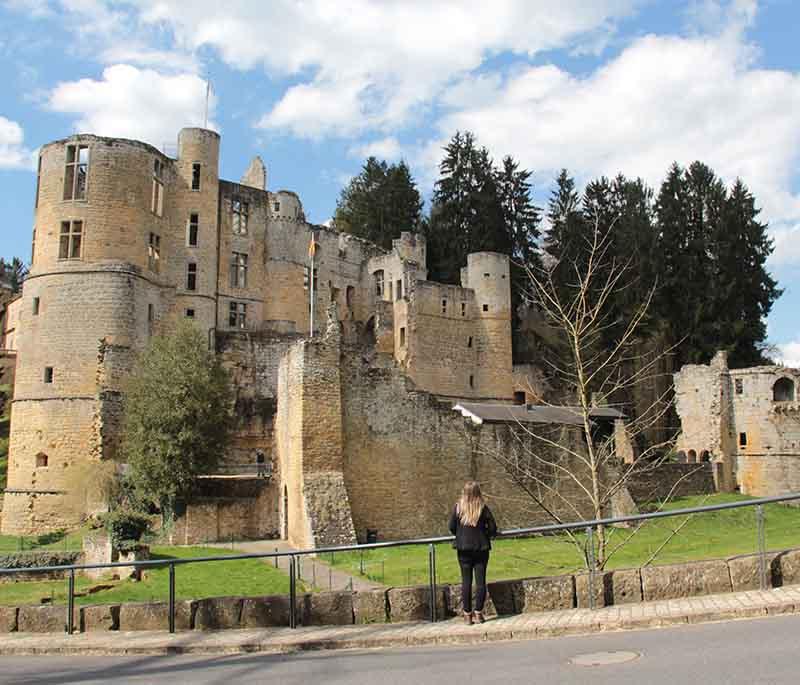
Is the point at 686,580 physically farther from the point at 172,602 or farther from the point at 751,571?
the point at 172,602

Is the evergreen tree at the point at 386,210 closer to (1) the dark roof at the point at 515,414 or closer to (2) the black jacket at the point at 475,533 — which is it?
(1) the dark roof at the point at 515,414

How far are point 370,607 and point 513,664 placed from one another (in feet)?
9.77

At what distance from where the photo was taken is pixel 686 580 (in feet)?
31.4

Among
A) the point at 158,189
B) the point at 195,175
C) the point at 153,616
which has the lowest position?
the point at 153,616

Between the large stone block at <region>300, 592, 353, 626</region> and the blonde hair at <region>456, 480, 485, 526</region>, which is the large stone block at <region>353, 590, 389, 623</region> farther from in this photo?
the blonde hair at <region>456, 480, 485, 526</region>

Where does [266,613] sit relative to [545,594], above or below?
below

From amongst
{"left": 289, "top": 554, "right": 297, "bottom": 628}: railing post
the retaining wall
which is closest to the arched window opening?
the retaining wall

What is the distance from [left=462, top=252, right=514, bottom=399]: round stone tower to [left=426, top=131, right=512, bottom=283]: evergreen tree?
4.37 metres

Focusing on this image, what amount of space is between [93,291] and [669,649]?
34.8 m

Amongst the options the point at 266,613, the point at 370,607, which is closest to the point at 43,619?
the point at 266,613

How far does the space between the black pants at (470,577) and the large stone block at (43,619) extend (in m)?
5.15

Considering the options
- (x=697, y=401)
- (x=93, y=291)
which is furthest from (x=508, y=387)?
(x=93, y=291)

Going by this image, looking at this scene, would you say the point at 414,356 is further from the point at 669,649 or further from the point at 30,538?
the point at 669,649

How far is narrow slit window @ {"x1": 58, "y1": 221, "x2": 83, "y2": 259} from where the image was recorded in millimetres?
38625
